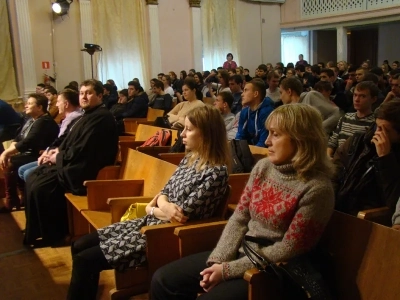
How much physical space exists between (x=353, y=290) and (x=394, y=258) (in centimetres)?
23

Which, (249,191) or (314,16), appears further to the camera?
(314,16)

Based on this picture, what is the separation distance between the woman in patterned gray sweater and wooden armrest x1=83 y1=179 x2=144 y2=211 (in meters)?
0.68

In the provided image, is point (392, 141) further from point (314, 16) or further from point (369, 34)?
point (369, 34)

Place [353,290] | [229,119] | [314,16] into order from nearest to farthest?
[353,290] → [229,119] → [314,16]

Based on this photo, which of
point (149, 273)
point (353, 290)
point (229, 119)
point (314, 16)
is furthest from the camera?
point (314, 16)

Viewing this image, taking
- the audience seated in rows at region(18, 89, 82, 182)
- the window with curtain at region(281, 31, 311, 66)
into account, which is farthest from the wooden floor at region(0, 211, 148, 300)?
the window with curtain at region(281, 31, 311, 66)

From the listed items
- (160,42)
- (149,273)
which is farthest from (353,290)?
(160,42)

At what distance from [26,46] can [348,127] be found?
803 centimetres

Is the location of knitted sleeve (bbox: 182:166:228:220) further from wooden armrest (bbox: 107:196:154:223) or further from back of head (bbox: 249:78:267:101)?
back of head (bbox: 249:78:267:101)

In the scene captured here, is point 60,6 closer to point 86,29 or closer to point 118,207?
point 86,29

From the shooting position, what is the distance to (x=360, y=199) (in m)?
2.15

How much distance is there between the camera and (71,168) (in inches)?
132

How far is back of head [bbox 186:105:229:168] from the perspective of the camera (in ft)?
7.32

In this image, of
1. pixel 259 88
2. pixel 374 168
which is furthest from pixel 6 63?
pixel 374 168
